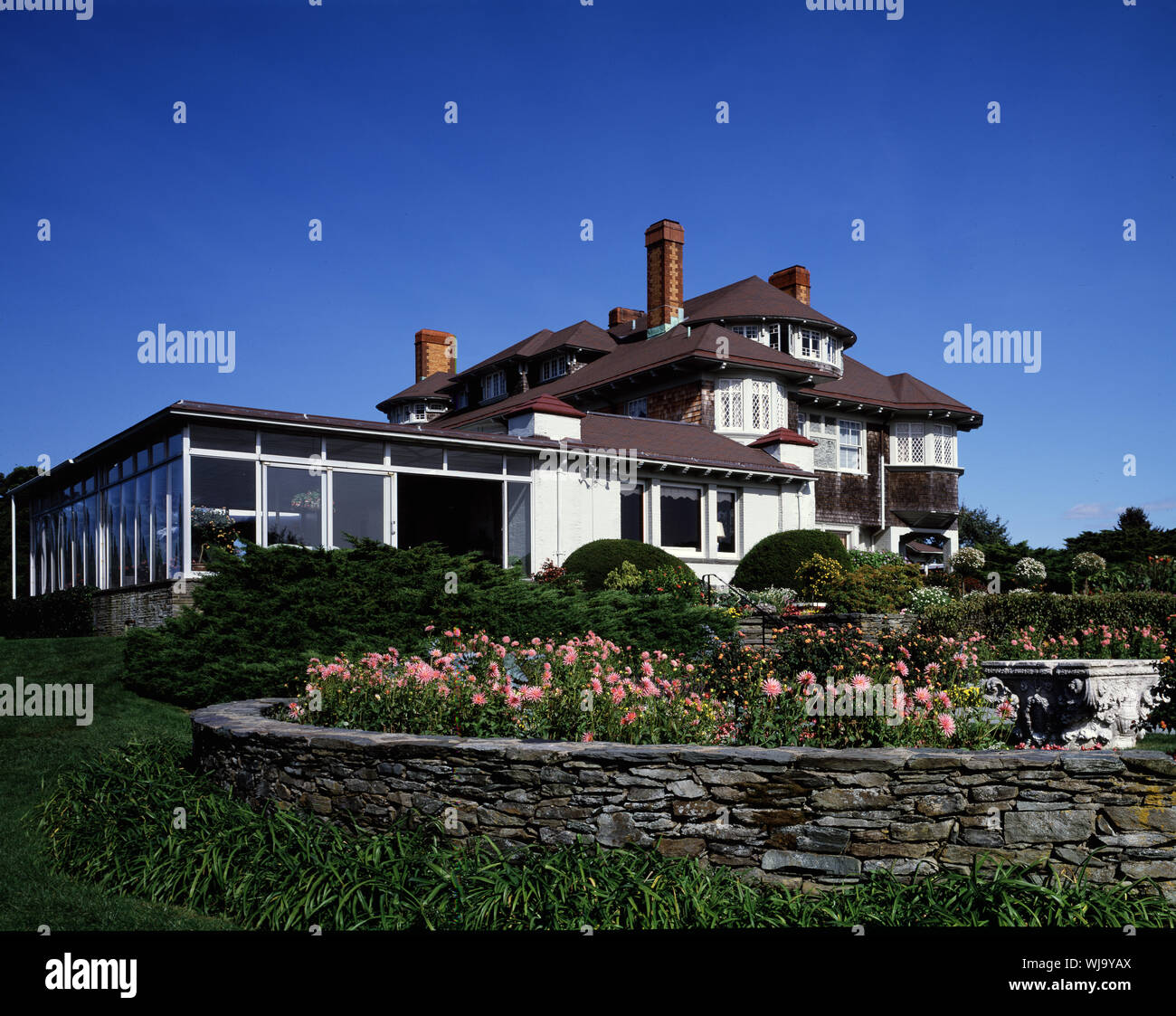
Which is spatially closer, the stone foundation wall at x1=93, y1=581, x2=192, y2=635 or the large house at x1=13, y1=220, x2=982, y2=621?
the stone foundation wall at x1=93, y1=581, x2=192, y2=635

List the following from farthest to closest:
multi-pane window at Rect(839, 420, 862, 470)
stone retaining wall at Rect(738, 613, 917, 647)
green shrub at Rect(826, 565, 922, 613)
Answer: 1. multi-pane window at Rect(839, 420, 862, 470)
2. green shrub at Rect(826, 565, 922, 613)
3. stone retaining wall at Rect(738, 613, 917, 647)

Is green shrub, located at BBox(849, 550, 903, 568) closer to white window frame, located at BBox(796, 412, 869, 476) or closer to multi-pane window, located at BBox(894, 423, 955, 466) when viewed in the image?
white window frame, located at BBox(796, 412, 869, 476)

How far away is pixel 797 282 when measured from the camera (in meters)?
34.2

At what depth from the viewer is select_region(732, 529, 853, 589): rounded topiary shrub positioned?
2081 cm

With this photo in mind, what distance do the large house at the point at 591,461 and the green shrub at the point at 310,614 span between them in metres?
3.99

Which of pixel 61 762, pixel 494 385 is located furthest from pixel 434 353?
pixel 61 762

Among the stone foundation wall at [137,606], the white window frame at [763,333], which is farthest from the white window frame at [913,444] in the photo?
the stone foundation wall at [137,606]

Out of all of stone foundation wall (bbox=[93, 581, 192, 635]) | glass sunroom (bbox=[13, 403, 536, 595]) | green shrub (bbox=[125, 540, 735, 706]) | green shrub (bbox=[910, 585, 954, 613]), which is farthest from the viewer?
green shrub (bbox=[910, 585, 954, 613])

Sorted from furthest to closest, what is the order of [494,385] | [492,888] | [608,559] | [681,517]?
[494,385] < [681,517] < [608,559] < [492,888]

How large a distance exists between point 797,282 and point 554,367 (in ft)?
30.1

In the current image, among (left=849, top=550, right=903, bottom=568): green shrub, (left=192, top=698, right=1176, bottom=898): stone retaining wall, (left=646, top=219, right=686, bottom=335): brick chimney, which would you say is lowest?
(left=192, top=698, right=1176, bottom=898): stone retaining wall

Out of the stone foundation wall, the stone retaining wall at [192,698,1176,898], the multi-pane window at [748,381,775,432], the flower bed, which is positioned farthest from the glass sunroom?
the multi-pane window at [748,381,775,432]

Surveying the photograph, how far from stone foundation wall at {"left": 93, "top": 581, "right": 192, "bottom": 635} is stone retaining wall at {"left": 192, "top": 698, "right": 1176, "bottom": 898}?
9.82 metres

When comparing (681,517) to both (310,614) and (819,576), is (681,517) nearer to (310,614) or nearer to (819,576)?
(819,576)
